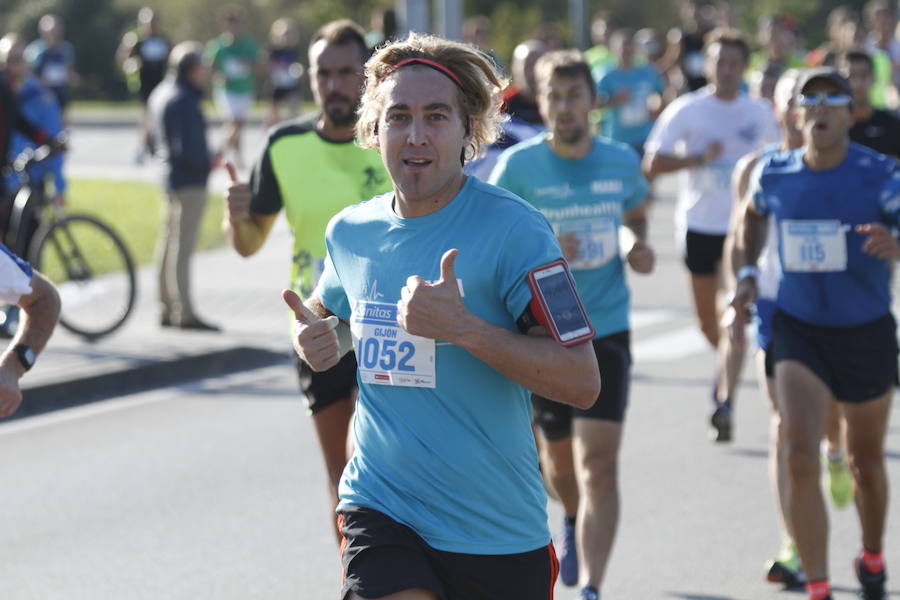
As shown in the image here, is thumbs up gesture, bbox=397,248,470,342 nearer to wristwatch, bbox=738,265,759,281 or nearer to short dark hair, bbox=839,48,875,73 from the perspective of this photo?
wristwatch, bbox=738,265,759,281

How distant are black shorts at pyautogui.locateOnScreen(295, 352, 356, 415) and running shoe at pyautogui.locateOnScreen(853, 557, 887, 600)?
2012mm

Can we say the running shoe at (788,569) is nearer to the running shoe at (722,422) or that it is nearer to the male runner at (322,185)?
the male runner at (322,185)

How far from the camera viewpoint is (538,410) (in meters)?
6.21

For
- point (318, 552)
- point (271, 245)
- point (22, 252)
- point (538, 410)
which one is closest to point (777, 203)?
point (538, 410)

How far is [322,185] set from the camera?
551cm

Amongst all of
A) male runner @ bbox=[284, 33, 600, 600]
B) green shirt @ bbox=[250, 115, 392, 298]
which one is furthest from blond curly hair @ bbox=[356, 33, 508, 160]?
green shirt @ bbox=[250, 115, 392, 298]

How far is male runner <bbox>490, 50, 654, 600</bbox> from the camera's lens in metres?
5.78

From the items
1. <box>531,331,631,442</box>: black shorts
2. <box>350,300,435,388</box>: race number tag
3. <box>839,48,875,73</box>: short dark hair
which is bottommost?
<box>531,331,631,442</box>: black shorts

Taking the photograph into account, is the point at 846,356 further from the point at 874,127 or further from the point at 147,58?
the point at 147,58

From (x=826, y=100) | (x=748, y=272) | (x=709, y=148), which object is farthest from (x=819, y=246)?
(x=709, y=148)

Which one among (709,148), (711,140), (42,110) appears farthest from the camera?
(42,110)

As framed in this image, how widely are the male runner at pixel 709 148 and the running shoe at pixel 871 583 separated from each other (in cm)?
343

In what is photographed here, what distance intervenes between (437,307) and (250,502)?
420 cm

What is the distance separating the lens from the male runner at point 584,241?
19.0 ft
